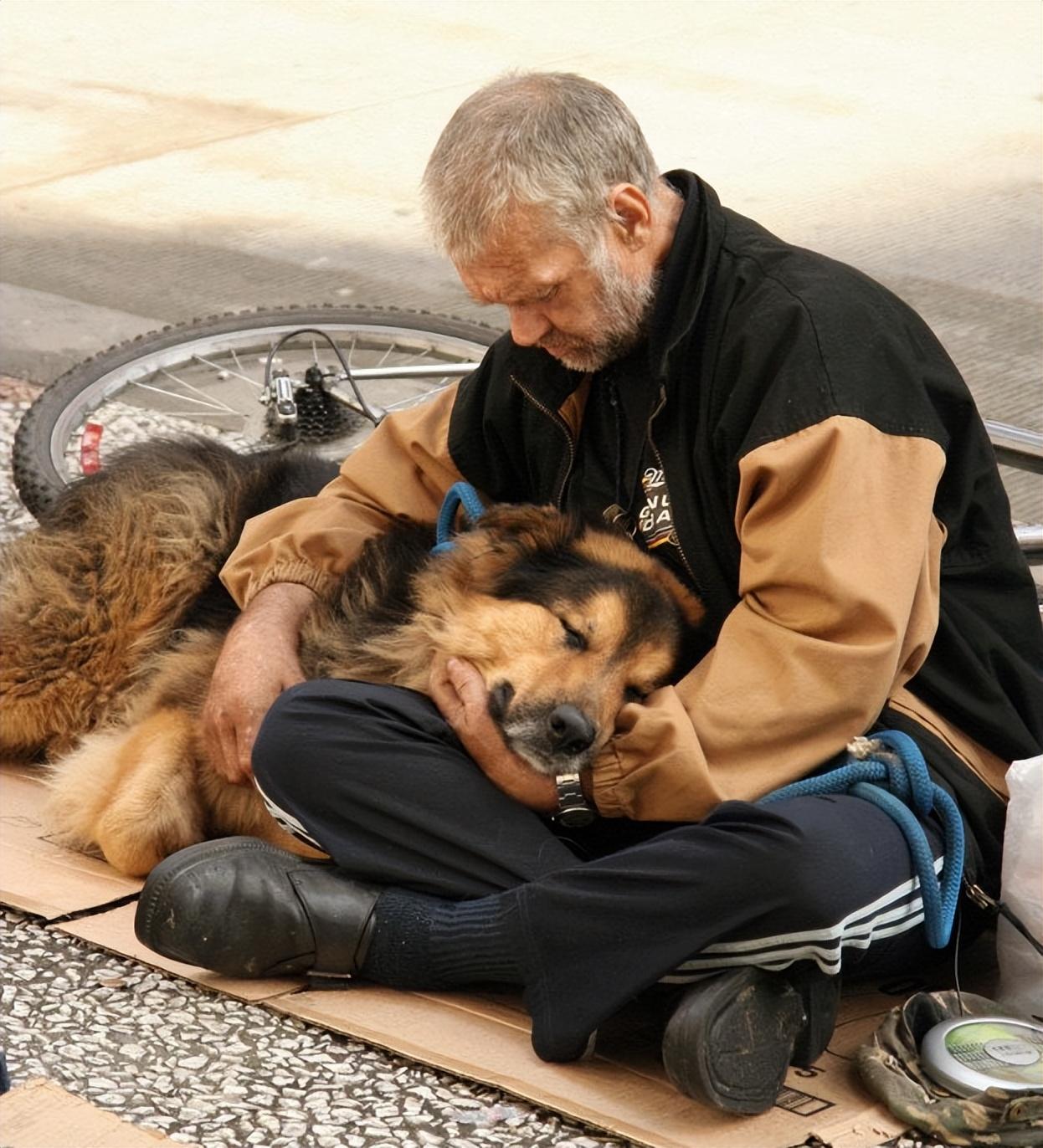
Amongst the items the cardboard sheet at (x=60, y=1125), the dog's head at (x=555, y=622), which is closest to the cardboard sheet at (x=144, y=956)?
the cardboard sheet at (x=60, y=1125)

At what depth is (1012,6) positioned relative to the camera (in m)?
13.6

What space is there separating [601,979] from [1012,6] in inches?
502

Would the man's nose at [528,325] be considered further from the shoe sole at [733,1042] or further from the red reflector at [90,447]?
the red reflector at [90,447]

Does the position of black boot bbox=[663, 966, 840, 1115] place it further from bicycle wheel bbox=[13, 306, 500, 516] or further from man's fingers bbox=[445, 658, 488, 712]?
bicycle wheel bbox=[13, 306, 500, 516]

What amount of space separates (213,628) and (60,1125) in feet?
6.00

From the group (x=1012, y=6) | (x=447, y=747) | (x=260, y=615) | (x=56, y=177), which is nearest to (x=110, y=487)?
(x=260, y=615)

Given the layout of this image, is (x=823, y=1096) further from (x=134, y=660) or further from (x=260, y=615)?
(x=134, y=660)

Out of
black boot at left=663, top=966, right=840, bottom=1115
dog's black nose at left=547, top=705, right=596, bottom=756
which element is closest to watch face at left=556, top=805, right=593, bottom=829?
dog's black nose at left=547, top=705, right=596, bottom=756

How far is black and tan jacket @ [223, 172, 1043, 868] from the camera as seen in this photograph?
9.43 feet

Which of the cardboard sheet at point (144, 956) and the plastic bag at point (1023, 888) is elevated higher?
the plastic bag at point (1023, 888)

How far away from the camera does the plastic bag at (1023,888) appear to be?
2.97 m

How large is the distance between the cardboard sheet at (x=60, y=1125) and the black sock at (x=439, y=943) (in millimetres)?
645

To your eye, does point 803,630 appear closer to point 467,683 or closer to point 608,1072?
point 467,683

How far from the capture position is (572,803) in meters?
3.07
